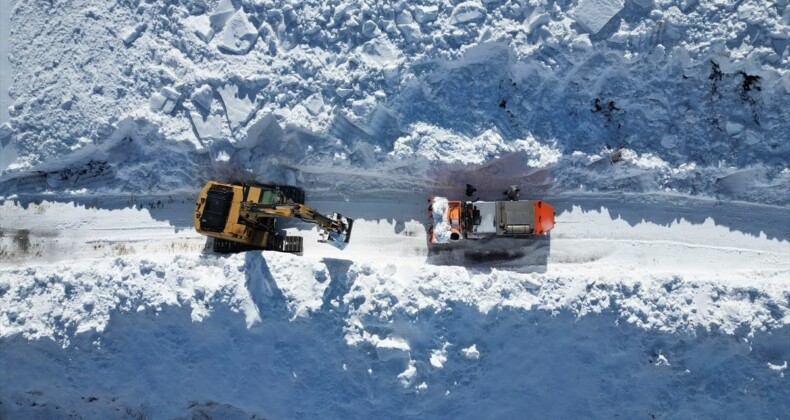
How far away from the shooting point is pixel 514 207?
50.9ft

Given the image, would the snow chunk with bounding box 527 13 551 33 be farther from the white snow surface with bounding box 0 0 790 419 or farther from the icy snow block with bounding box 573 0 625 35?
the icy snow block with bounding box 573 0 625 35

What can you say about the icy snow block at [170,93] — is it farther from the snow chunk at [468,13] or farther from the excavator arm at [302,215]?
the snow chunk at [468,13]

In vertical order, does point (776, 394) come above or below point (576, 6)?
below

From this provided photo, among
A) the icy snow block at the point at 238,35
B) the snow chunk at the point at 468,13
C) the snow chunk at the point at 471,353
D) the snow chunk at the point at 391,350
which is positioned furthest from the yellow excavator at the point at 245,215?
the snow chunk at the point at 468,13

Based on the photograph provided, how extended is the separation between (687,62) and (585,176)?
3.92 metres

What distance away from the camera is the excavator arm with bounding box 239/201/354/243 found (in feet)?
47.6

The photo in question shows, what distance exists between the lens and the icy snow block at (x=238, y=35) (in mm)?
16016

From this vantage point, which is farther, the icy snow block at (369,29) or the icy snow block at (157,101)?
the icy snow block at (157,101)

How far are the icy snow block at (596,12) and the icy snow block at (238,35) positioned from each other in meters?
8.72

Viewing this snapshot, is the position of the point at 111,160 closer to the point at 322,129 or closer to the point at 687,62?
the point at 322,129

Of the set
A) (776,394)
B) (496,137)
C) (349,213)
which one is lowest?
(776,394)

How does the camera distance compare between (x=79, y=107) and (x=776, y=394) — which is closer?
(x=776, y=394)

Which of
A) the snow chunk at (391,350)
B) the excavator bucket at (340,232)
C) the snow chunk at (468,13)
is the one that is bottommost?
the snow chunk at (391,350)

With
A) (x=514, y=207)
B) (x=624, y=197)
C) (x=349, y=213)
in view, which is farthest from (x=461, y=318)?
(x=624, y=197)
